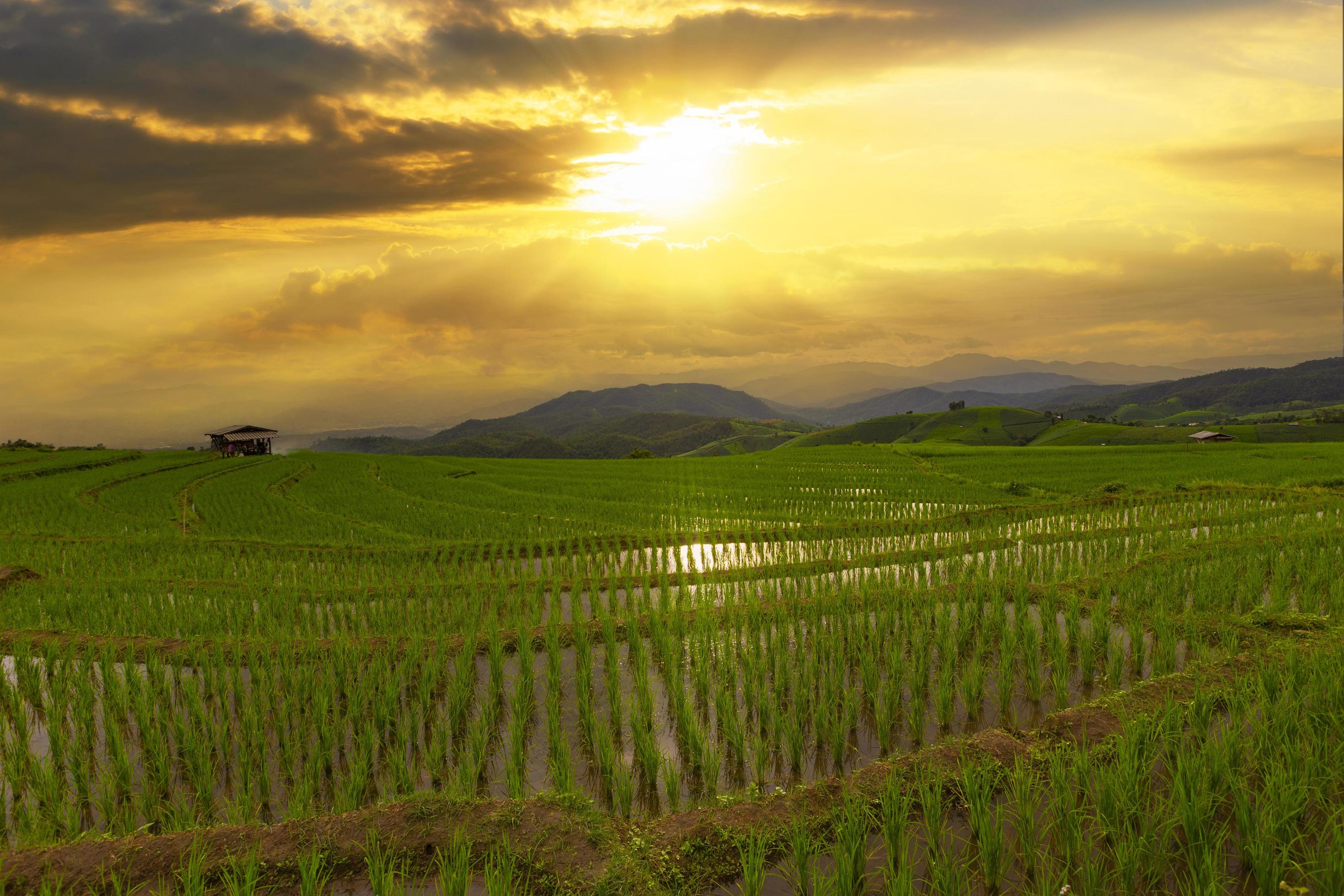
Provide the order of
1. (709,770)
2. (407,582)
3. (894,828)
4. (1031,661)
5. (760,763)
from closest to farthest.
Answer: (894,828)
(709,770)
(760,763)
(1031,661)
(407,582)

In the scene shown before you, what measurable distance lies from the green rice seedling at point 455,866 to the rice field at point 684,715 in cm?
2

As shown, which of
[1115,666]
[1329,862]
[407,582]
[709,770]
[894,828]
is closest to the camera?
[1329,862]

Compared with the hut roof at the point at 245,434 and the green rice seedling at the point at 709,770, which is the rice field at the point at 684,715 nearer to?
the green rice seedling at the point at 709,770

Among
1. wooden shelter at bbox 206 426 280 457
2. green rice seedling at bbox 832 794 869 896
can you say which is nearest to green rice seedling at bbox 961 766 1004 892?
green rice seedling at bbox 832 794 869 896

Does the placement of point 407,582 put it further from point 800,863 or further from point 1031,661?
point 1031,661

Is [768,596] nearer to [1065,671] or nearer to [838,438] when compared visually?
[1065,671]

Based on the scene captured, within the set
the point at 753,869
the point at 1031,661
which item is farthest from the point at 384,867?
the point at 1031,661

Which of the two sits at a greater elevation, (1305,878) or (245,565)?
(245,565)

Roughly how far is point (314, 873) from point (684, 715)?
2711 mm

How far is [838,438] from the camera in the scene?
121 meters

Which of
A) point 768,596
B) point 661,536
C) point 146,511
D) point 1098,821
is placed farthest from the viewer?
point 146,511

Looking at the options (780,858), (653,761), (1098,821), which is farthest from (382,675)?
(1098,821)

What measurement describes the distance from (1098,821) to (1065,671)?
7.92 ft

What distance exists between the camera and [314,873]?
3.20m
